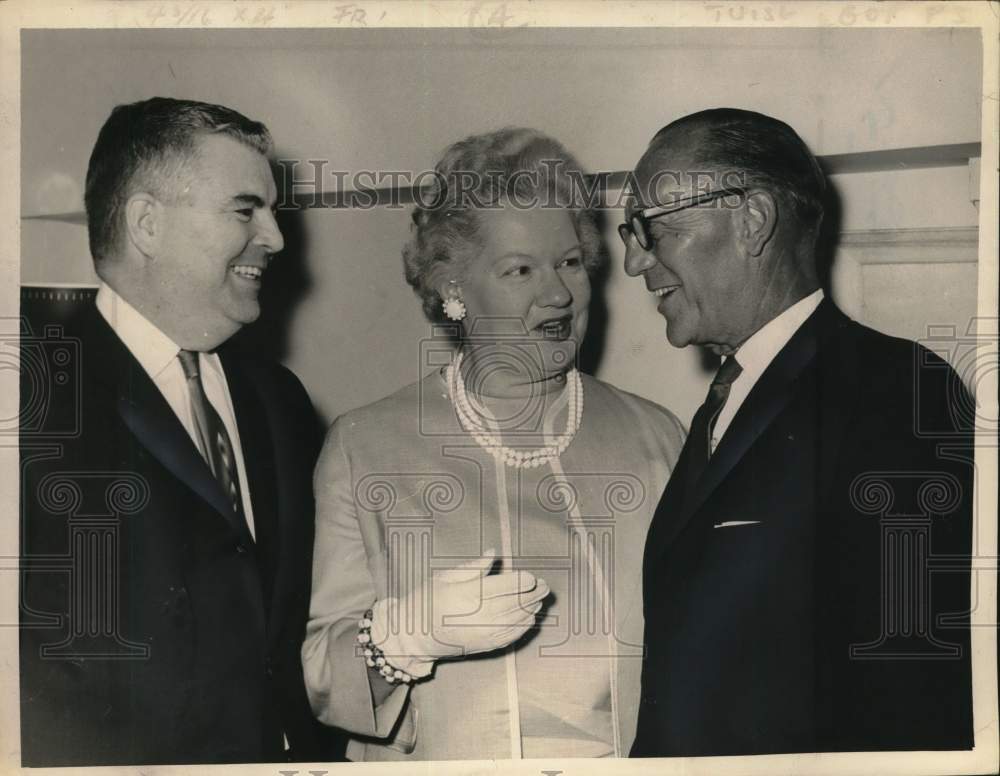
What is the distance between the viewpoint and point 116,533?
5.87 feet

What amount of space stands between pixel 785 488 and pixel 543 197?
→ 1.96 feet

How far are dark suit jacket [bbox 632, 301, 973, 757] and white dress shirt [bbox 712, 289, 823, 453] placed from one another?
0.01 metres

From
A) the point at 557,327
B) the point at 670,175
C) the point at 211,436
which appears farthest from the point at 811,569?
the point at 211,436

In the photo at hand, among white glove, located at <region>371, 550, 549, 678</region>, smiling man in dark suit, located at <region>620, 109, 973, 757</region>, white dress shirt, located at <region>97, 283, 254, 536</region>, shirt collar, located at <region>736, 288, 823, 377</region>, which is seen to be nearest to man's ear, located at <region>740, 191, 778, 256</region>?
smiling man in dark suit, located at <region>620, 109, 973, 757</region>

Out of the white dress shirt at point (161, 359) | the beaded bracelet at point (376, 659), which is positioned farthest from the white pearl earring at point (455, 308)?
the beaded bracelet at point (376, 659)

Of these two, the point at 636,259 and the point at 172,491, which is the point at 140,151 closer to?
the point at 172,491

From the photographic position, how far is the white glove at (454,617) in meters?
1.75

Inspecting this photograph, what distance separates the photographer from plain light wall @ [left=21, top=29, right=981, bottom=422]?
5.91ft

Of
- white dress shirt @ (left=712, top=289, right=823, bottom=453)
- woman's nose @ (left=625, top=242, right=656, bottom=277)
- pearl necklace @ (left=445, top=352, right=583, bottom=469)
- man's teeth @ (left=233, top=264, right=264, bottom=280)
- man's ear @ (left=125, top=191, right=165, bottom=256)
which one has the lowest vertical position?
pearl necklace @ (left=445, top=352, right=583, bottom=469)

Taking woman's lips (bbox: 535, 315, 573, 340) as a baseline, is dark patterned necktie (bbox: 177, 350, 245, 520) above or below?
below

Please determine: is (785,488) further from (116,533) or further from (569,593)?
(116,533)

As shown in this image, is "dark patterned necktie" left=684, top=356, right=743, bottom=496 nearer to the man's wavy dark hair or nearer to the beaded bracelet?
the beaded bracelet

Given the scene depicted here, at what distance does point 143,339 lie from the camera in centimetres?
176

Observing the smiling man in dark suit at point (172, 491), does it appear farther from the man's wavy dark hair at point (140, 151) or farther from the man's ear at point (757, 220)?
the man's ear at point (757, 220)
